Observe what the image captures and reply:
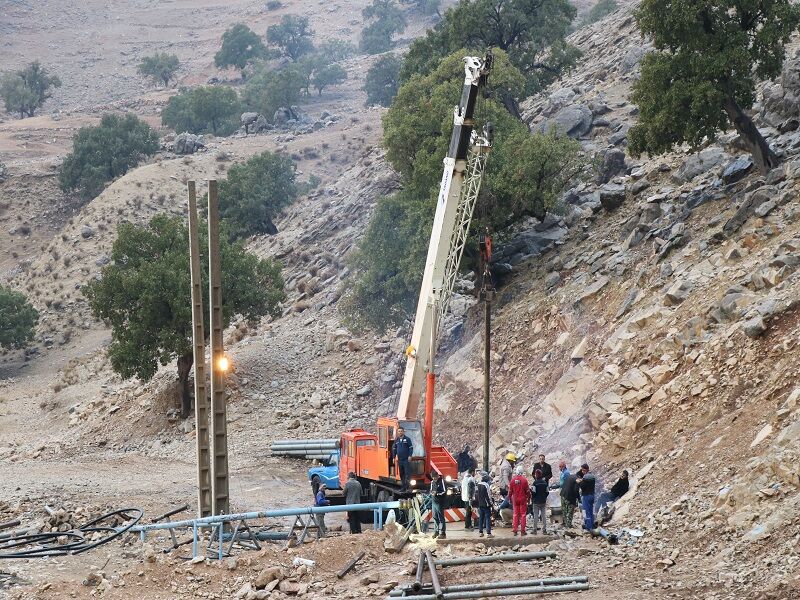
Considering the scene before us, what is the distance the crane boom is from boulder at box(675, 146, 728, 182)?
41.1 feet

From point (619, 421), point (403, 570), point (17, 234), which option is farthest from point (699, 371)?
point (17, 234)

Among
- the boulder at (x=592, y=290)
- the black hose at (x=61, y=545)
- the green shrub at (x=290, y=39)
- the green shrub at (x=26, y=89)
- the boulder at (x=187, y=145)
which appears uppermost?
the green shrub at (x=290, y=39)

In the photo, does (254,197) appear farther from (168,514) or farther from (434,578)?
(434,578)

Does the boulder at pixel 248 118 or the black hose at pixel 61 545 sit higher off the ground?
the boulder at pixel 248 118

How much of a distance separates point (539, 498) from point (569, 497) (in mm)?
714

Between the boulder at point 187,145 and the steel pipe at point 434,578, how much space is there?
80.9 meters

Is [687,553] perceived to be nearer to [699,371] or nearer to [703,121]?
[699,371]

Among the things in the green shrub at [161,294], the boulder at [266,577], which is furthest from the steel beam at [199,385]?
the green shrub at [161,294]

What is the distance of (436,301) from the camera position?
27.5m

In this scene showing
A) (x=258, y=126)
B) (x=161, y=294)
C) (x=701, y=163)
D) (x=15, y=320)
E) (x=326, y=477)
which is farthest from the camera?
(x=258, y=126)

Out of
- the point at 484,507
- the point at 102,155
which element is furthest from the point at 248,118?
the point at 484,507

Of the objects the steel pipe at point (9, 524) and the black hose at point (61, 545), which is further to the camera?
the steel pipe at point (9, 524)

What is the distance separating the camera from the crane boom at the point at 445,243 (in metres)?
27.3

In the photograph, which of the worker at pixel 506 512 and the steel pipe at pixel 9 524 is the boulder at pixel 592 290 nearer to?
the worker at pixel 506 512
